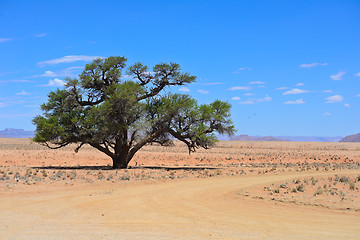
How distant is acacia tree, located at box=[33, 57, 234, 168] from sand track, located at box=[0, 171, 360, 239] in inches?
492

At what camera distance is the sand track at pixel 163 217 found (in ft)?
32.3

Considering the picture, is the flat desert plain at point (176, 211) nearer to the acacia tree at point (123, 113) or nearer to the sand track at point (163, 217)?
the sand track at point (163, 217)

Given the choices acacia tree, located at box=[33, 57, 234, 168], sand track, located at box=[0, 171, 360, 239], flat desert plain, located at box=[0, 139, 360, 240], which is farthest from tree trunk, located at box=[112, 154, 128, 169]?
sand track, located at box=[0, 171, 360, 239]

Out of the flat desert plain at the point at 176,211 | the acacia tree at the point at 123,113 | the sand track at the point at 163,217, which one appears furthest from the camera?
the acacia tree at the point at 123,113

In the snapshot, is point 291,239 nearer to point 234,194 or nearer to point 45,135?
point 234,194

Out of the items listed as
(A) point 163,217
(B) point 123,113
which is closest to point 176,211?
(A) point 163,217

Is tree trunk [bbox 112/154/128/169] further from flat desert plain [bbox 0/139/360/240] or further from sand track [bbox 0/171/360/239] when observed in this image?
sand track [bbox 0/171/360/239]

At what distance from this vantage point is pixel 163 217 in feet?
39.8

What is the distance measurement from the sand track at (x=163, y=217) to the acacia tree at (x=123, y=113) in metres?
12.5

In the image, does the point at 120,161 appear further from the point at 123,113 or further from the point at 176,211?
the point at 176,211

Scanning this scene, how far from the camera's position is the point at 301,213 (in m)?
13.1

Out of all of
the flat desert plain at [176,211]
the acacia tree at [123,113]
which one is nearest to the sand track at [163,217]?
the flat desert plain at [176,211]

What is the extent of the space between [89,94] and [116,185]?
1280 cm

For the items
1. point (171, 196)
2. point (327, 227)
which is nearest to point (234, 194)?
point (171, 196)
